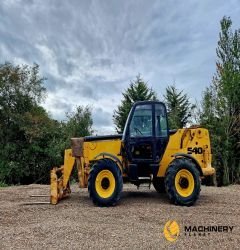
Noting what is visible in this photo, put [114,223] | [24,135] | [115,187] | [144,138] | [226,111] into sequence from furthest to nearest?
[24,135], [226,111], [144,138], [115,187], [114,223]

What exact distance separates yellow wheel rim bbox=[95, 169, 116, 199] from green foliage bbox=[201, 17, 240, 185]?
10.9m

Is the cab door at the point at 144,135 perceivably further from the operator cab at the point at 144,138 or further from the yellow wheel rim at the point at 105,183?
the yellow wheel rim at the point at 105,183

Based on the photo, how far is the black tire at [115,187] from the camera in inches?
315

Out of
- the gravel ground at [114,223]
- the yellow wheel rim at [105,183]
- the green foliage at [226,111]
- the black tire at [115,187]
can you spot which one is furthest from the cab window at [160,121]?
the green foliage at [226,111]

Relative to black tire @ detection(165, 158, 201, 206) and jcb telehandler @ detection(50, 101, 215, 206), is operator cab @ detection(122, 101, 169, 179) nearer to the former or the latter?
jcb telehandler @ detection(50, 101, 215, 206)

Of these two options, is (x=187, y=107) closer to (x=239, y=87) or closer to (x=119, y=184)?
(x=239, y=87)

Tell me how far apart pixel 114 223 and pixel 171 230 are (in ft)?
3.56

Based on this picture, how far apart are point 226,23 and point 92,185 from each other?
16638mm

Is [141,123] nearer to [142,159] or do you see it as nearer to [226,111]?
[142,159]

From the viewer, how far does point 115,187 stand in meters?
8.05

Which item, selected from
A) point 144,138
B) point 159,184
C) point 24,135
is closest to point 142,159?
point 144,138

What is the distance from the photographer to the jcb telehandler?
8070 mm

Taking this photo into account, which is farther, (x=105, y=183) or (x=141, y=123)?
(x=141, y=123)

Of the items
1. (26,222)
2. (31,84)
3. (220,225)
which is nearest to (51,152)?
(31,84)
